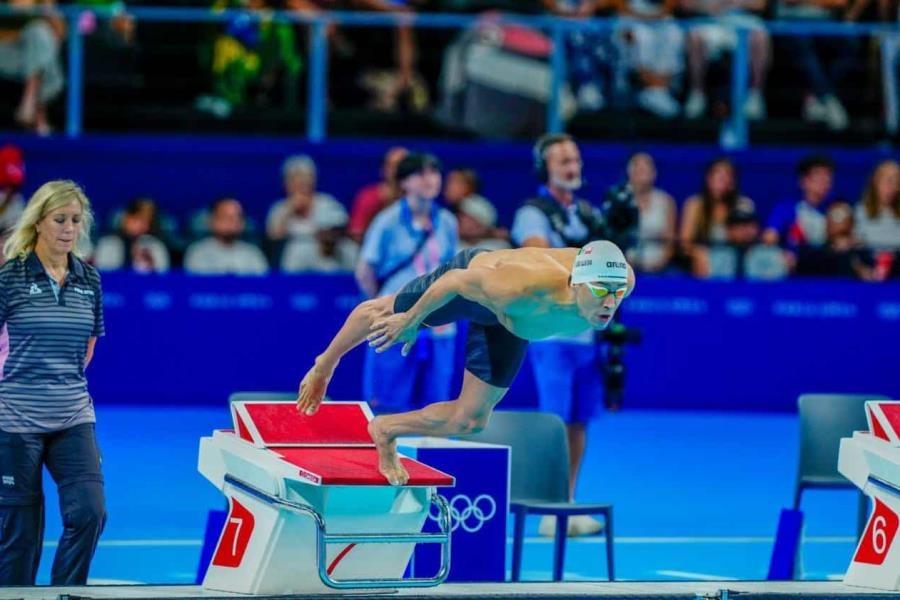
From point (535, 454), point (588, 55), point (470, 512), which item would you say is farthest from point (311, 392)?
point (588, 55)

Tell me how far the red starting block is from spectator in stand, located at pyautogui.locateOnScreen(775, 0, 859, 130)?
34.8 feet

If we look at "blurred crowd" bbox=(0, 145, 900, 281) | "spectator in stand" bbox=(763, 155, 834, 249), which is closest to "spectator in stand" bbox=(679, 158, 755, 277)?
"blurred crowd" bbox=(0, 145, 900, 281)

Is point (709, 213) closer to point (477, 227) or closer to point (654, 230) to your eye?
point (654, 230)

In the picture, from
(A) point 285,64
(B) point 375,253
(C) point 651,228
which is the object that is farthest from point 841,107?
(B) point 375,253

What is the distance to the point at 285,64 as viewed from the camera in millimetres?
15555

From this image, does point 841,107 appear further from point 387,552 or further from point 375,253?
point 387,552

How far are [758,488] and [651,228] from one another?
12.4 ft

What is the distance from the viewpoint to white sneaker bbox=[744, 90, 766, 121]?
655 inches

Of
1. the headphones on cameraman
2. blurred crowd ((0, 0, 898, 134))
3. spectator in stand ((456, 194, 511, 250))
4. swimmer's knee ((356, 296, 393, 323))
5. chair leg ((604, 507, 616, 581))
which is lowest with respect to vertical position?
chair leg ((604, 507, 616, 581))

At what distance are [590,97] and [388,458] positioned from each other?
9852 mm

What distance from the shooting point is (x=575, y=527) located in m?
9.69

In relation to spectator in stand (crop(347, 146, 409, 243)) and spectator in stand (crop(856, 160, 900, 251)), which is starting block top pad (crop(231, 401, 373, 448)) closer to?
spectator in stand (crop(347, 146, 409, 243))

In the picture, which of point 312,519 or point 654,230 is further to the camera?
point 654,230

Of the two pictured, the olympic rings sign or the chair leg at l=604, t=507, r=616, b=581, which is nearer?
the olympic rings sign
